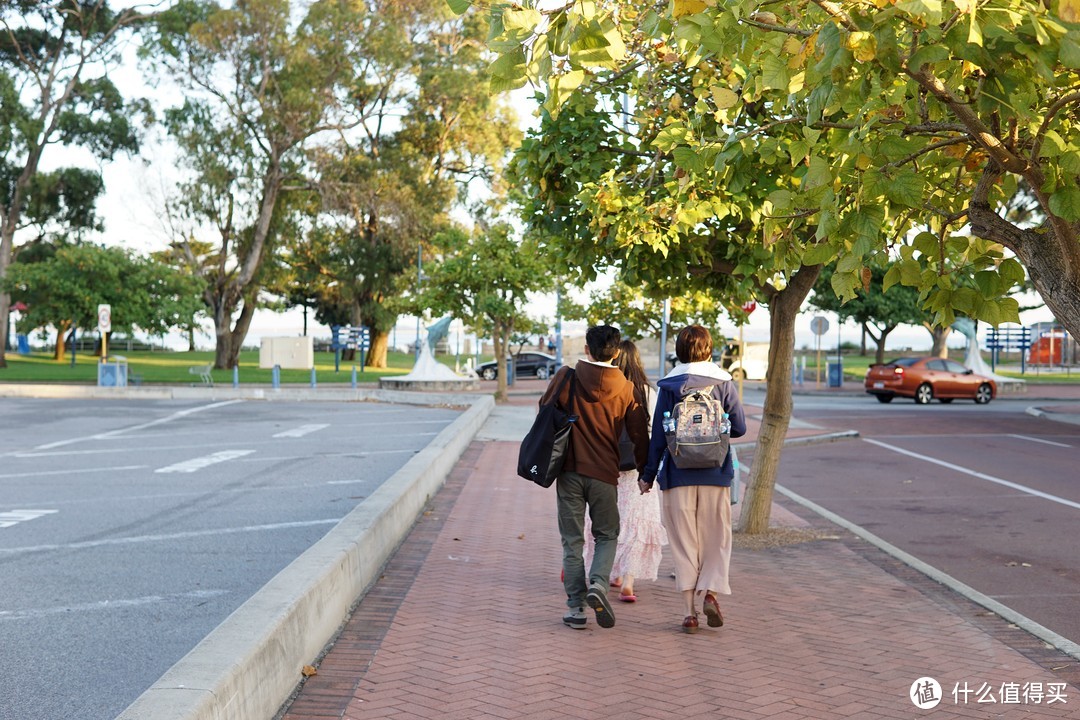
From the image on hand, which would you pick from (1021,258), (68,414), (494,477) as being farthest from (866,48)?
(68,414)

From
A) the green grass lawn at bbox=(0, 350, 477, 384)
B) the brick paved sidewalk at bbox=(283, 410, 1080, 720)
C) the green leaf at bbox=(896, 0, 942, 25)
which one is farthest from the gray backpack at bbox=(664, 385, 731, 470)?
the green grass lawn at bbox=(0, 350, 477, 384)

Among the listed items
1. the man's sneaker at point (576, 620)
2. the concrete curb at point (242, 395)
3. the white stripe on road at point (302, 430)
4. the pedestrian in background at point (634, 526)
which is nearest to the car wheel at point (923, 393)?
the concrete curb at point (242, 395)

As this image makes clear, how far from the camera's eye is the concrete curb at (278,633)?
401cm

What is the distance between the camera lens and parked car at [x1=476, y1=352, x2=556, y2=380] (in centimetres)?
5238

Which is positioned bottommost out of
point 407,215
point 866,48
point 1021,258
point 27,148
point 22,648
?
point 22,648

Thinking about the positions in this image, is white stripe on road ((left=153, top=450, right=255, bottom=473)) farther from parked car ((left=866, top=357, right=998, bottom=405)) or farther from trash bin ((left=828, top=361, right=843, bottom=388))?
trash bin ((left=828, top=361, right=843, bottom=388))

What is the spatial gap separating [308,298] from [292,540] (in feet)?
236

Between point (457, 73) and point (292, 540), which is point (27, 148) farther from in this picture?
point (292, 540)

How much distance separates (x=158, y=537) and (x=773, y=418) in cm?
536

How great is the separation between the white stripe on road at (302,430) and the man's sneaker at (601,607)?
14.3 meters

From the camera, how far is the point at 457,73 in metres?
44.6

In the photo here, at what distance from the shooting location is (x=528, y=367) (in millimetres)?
53406

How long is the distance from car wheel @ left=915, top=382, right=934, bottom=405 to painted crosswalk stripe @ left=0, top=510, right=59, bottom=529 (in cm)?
2796

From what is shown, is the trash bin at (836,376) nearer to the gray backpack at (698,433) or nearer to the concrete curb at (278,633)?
the concrete curb at (278,633)
